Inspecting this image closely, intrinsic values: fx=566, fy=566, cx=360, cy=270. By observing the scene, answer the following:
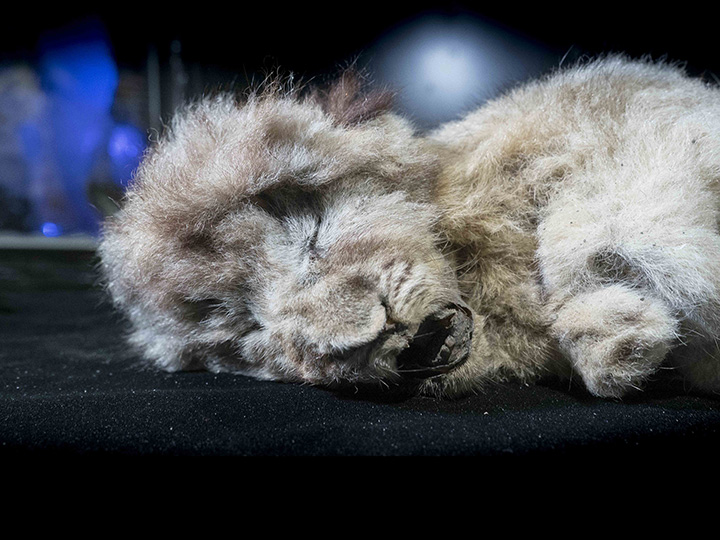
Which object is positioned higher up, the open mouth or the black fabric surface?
the open mouth

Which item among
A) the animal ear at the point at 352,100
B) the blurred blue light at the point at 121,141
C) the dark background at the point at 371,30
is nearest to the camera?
→ the animal ear at the point at 352,100

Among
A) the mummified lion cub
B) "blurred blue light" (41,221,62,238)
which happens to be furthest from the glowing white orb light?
"blurred blue light" (41,221,62,238)

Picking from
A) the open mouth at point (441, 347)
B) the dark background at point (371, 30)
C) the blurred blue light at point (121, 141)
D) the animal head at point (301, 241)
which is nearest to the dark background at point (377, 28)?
the dark background at point (371, 30)

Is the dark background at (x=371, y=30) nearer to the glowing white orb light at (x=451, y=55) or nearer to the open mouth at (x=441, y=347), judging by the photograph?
the glowing white orb light at (x=451, y=55)

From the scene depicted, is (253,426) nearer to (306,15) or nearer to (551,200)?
(551,200)

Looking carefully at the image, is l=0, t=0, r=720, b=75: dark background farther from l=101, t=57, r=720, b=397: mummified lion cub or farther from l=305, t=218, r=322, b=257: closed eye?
l=305, t=218, r=322, b=257: closed eye

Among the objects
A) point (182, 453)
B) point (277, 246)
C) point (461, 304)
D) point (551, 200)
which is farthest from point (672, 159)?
point (182, 453)
